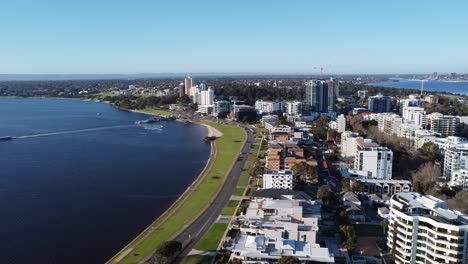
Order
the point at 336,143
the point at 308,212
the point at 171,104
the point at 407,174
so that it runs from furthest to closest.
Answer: the point at 171,104 → the point at 336,143 → the point at 407,174 → the point at 308,212

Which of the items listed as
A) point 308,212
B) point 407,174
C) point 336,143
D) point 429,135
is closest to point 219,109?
point 336,143

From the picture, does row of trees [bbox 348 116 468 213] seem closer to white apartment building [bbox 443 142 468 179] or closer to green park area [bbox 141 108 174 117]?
white apartment building [bbox 443 142 468 179]

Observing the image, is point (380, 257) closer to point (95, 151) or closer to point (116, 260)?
point (116, 260)

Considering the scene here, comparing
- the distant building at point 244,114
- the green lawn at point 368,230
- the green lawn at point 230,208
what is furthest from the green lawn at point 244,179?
the distant building at point 244,114

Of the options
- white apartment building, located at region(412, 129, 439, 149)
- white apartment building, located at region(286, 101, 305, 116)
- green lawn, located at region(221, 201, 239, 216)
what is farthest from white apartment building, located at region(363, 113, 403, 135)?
green lawn, located at region(221, 201, 239, 216)

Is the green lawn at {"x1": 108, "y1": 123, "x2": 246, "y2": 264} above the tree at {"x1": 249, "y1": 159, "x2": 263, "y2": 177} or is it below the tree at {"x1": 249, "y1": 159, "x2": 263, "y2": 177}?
below

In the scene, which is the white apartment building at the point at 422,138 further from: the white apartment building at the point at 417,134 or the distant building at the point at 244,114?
the distant building at the point at 244,114

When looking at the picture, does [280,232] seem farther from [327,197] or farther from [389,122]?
[389,122]
